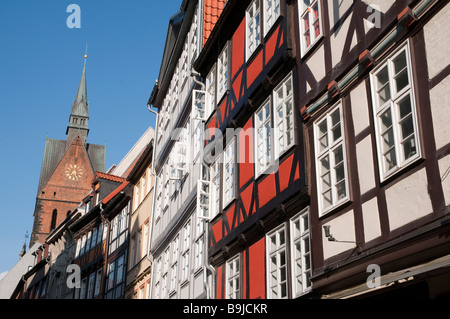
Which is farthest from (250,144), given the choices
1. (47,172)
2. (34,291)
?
(47,172)

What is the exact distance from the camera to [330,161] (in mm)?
10008

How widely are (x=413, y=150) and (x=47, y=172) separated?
101468 mm

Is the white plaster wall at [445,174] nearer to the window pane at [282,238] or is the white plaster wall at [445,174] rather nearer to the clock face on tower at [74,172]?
the window pane at [282,238]

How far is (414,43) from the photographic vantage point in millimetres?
8148

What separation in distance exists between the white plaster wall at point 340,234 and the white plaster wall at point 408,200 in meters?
0.98

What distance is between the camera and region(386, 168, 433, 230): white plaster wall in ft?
24.7

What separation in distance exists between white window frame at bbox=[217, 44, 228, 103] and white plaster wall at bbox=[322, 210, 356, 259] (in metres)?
7.85

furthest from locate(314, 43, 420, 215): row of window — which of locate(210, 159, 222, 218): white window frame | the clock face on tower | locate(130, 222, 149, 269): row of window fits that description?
the clock face on tower

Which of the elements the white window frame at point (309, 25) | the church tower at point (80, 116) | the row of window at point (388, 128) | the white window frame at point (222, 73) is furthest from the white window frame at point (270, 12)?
the church tower at point (80, 116)

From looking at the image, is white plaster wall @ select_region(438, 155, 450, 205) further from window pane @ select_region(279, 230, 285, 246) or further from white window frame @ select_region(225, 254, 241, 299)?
white window frame @ select_region(225, 254, 241, 299)

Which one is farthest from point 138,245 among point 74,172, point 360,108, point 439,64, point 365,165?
point 74,172

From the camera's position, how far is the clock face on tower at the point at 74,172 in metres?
93.1

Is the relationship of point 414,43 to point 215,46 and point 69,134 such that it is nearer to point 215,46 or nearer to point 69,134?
point 215,46

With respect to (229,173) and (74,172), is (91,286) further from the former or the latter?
(74,172)
